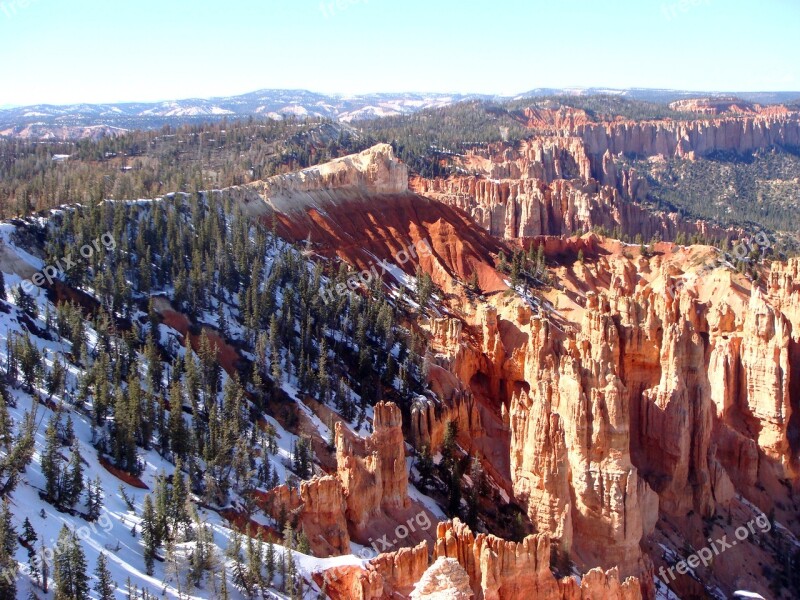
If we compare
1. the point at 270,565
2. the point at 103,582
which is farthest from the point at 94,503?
the point at 270,565

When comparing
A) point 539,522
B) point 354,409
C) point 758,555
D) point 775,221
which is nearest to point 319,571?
point 539,522

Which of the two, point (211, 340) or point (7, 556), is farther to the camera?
point (211, 340)

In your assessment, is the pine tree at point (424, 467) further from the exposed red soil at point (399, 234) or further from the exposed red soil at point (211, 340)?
the exposed red soil at point (399, 234)

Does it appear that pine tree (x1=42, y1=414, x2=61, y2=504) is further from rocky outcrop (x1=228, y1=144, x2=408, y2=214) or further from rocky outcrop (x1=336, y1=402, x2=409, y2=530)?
rocky outcrop (x1=228, y1=144, x2=408, y2=214)

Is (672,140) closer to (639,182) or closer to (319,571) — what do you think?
(639,182)

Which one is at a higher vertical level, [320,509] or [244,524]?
[320,509]

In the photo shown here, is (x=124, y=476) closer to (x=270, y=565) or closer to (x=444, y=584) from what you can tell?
(x=270, y=565)

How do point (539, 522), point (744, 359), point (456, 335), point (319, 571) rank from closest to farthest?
1. point (319, 571)
2. point (539, 522)
3. point (744, 359)
4. point (456, 335)
